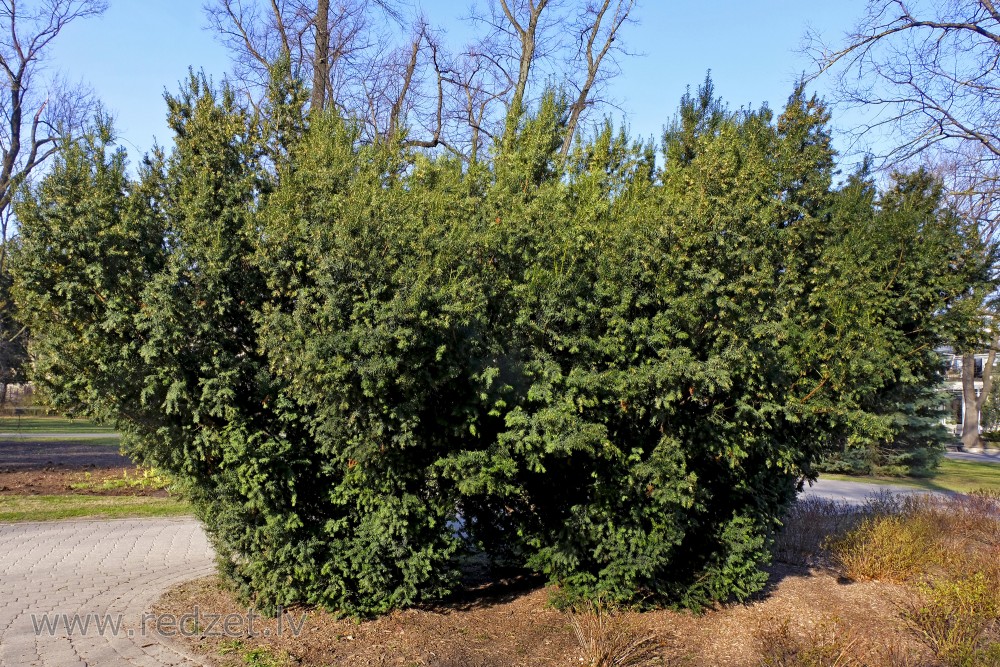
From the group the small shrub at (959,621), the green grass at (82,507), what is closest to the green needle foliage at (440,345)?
the small shrub at (959,621)

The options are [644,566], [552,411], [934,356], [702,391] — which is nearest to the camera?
[552,411]

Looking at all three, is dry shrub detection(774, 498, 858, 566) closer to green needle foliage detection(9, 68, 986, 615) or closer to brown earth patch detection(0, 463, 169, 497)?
green needle foliage detection(9, 68, 986, 615)

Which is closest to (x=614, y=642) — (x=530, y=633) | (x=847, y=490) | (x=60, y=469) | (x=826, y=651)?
(x=530, y=633)

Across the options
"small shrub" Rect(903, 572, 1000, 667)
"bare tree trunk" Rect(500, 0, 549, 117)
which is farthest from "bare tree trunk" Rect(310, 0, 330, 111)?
"small shrub" Rect(903, 572, 1000, 667)

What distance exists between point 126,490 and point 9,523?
9.15 feet

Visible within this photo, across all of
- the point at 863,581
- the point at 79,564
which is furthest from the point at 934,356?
the point at 79,564

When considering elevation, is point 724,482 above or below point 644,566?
above

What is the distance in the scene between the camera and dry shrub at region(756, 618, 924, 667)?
499 cm

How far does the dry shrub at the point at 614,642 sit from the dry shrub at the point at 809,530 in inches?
101

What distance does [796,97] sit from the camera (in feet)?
23.8

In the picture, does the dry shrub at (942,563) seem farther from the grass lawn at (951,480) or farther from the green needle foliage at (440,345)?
the grass lawn at (951,480)

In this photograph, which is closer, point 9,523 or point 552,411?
point 552,411

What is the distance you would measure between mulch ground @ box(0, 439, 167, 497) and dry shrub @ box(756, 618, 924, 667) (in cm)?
997

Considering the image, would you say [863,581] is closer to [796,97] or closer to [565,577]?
[565,577]
